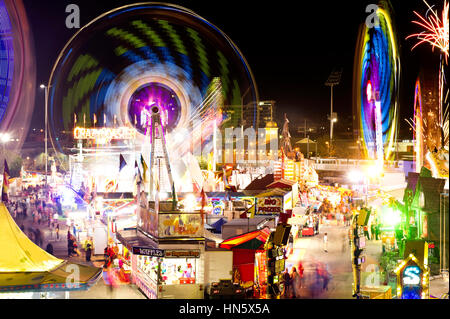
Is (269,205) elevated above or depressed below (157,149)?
below

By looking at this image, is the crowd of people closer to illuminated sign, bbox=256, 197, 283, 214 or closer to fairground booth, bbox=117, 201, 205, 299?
fairground booth, bbox=117, 201, 205, 299

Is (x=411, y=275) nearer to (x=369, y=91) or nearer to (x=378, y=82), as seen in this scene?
(x=378, y=82)

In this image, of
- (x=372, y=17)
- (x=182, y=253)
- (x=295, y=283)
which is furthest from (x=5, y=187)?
(x=372, y=17)

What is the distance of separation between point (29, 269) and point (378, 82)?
18.2 m

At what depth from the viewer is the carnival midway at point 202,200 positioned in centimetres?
1270

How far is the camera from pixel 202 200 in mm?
14148

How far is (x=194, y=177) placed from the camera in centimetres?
2614

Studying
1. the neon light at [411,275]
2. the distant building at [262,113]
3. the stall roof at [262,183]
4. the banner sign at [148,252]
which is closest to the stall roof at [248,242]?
the banner sign at [148,252]

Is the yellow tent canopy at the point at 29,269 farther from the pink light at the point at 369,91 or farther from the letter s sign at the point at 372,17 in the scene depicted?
the pink light at the point at 369,91

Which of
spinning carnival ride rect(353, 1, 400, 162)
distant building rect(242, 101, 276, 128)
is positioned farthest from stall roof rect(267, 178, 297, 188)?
distant building rect(242, 101, 276, 128)

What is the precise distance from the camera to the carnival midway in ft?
41.7

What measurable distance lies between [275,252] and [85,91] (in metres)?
17.6
